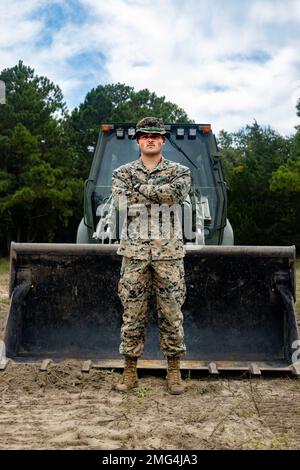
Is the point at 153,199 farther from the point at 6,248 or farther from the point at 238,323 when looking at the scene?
the point at 6,248

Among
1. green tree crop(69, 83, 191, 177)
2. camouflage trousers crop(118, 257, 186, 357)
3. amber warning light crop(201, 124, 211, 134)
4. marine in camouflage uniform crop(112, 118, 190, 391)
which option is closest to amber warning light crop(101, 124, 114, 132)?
amber warning light crop(201, 124, 211, 134)

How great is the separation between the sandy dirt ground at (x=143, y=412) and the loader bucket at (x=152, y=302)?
307 mm

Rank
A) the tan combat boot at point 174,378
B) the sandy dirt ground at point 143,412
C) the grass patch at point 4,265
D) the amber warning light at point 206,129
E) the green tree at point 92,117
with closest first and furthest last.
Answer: the sandy dirt ground at point 143,412 → the tan combat boot at point 174,378 → the amber warning light at point 206,129 → the grass patch at point 4,265 → the green tree at point 92,117

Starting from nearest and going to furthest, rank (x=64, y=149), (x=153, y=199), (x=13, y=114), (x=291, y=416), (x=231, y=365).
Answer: (x=291, y=416), (x=153, y=199), (x=231, y=365), (x=13, y=114), (x=64, y=149)

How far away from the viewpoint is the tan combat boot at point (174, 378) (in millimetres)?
3425

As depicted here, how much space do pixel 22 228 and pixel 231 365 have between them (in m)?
17.5

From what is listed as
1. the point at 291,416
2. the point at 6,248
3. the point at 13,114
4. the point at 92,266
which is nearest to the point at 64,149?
the point at 13,114

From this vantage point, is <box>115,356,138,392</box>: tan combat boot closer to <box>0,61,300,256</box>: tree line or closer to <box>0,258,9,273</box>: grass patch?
<box>0,258,9,273</box>: grass patch

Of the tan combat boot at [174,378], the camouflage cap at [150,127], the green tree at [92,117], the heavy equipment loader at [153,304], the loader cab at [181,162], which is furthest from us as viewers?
the green tree at [92,117]

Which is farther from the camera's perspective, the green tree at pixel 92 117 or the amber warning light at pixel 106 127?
the green tree at pixel 92 117

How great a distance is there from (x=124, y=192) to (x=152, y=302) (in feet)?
3.21

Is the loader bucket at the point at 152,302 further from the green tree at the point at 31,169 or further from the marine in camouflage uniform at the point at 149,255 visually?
the green tree at the point at 31,169

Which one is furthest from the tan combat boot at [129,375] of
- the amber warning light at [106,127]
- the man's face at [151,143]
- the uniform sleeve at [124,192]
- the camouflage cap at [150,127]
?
the amber warning light at [106,127]

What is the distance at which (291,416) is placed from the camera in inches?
119
